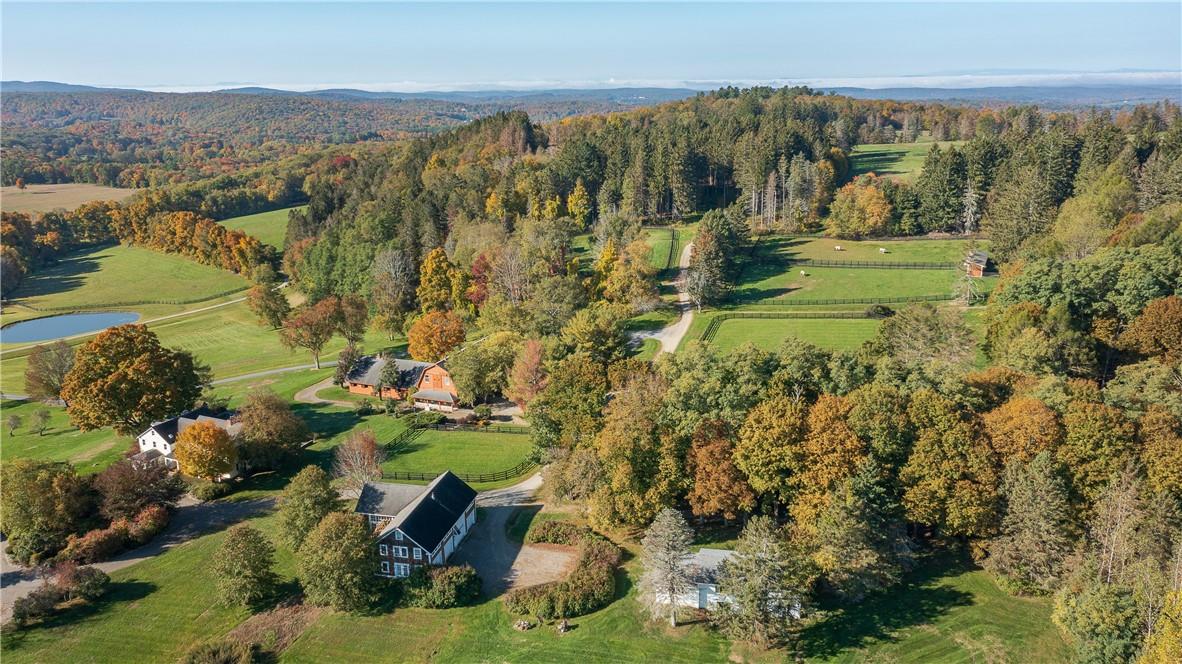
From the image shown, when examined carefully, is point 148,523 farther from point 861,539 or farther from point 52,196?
point 52,196

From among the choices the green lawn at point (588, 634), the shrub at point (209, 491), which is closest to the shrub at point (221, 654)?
the green lawn at point (588, 634)

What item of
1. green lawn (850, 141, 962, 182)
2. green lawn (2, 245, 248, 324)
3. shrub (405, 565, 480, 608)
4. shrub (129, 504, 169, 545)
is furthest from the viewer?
green lawn (850, 141, 962, 182)

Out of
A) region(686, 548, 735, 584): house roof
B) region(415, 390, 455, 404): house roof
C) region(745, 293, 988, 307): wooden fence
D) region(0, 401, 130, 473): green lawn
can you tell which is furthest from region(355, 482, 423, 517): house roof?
region(745, 293, 988, 307): wooden fence

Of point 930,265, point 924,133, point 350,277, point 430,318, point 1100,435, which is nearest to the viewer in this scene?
point 1100,435

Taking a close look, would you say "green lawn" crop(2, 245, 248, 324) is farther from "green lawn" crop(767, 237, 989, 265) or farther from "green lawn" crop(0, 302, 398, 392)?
"green lawn" crop(767, 237, 989, 265)

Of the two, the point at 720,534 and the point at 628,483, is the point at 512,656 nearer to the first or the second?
the point at 628,483

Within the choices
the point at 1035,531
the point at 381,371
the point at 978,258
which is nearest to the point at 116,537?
the point at 381,371

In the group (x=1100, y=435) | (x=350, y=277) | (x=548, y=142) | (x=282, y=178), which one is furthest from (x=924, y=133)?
(x=282, y=178)
